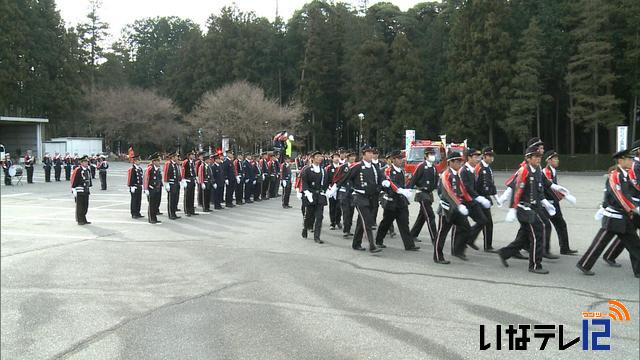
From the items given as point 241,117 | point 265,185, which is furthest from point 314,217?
point 241,117

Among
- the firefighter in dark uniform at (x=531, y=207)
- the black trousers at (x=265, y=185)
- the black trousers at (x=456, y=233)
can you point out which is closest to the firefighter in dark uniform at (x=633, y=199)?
the firefighter in dark uniform at (x=531, y=207)

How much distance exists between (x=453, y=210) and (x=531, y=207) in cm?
124

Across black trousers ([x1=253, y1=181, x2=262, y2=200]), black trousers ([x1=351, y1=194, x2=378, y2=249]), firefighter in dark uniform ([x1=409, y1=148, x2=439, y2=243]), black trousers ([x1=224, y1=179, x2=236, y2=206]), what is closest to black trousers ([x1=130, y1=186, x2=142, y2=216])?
black trousers ([x1=224, y1=179, x2=236, y2=206])

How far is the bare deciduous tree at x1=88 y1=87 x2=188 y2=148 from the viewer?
55.0m

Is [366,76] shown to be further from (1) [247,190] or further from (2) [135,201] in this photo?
(2) [135,201]

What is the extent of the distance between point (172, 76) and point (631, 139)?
53085mm

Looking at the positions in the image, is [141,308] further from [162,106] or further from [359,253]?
[162,106]

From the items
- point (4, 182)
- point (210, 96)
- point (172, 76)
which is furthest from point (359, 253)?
point (172, 76)

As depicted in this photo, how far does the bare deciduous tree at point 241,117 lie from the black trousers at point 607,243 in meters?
41.6

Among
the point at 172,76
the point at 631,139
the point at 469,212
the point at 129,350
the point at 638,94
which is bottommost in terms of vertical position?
the point at 129,350

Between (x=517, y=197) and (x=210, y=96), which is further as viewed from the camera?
(x=210, y=96)

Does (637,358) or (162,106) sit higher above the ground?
(162,106)

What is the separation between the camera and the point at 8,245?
30.7ft

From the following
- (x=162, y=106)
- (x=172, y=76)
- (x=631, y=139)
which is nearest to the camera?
(x=631, y=139)
